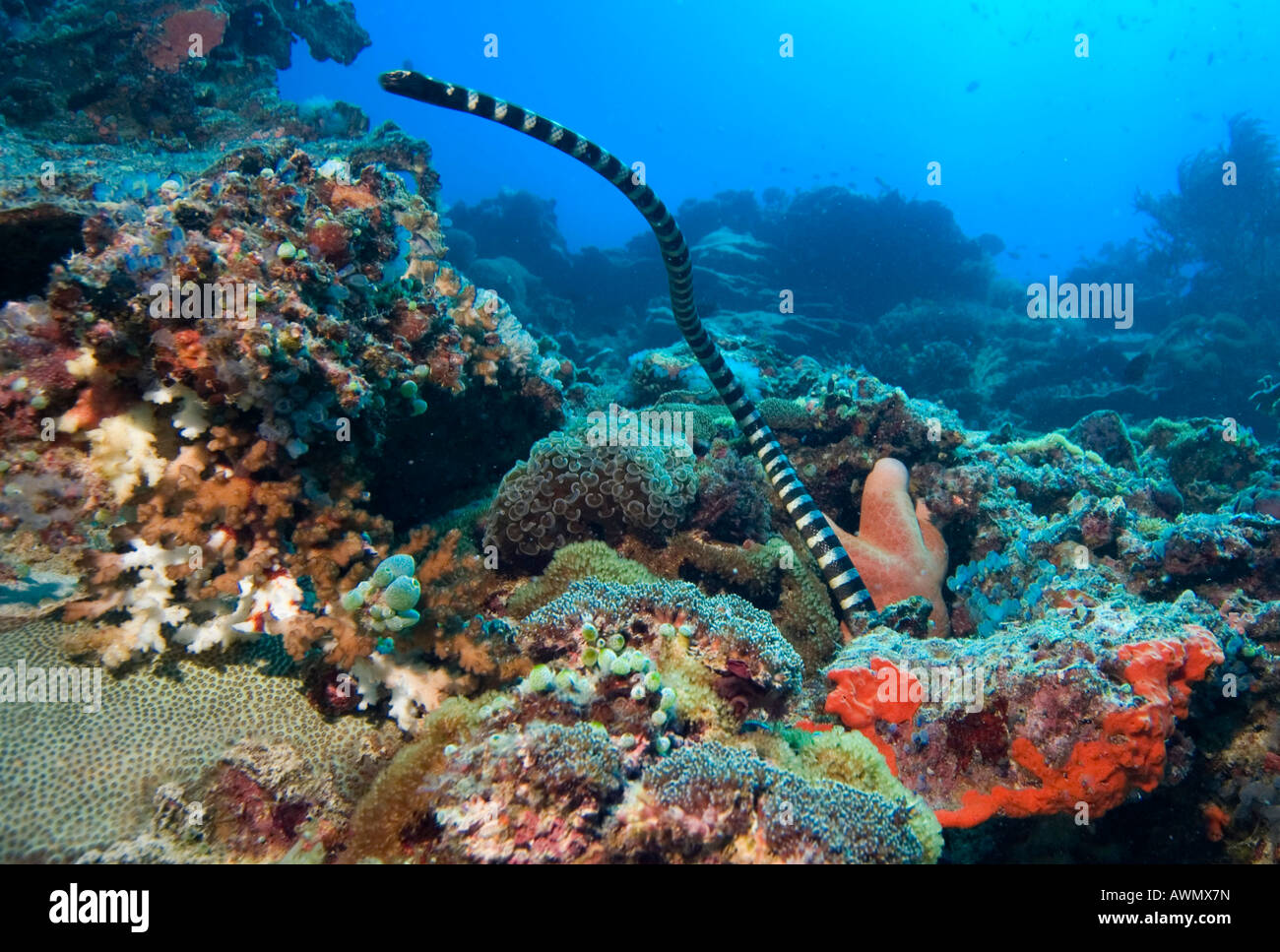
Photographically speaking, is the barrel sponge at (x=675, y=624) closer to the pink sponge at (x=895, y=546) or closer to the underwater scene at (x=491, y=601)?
the underwater scene at (x=491, y=601)

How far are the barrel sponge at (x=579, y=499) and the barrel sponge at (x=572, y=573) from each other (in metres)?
0.28

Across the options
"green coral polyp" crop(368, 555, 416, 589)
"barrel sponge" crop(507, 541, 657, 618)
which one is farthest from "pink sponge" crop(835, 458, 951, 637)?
"green coral polyp" crop(368, 555, 416, 589)

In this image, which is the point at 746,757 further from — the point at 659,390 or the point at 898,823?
the point at 659,390

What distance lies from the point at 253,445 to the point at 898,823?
3.16 m

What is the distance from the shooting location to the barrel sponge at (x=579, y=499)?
416cm

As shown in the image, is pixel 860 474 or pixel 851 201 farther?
pixel 851 201

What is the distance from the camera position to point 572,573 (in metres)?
3.80

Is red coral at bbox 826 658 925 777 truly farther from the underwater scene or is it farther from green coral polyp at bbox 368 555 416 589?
green coral polyp at bbox 368 555 416 589

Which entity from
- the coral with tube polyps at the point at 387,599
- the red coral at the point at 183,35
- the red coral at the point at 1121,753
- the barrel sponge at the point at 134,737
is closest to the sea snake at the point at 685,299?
the red coral at the point at 1121,753

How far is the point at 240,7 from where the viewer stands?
12.1 metres

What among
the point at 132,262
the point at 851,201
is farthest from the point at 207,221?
the point at 851,201

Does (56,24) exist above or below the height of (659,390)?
above

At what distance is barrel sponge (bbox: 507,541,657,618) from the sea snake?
6.57 feet
